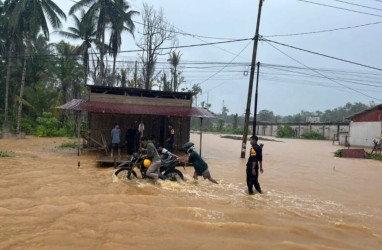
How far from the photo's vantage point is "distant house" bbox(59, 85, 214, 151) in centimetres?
1855

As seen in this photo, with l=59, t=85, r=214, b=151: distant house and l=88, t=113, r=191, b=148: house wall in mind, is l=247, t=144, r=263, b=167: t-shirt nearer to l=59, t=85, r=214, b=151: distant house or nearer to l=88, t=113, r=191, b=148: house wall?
l=59, t=85, r=214, b=151: distant house

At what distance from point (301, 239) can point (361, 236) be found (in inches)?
51.2

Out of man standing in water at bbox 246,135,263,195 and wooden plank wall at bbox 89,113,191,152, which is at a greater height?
wooden plank wall at bbox 89,113,191,152

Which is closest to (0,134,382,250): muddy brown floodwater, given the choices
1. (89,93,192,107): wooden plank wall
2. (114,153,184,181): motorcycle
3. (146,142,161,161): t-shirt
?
(114,153,184,181): motorcycle

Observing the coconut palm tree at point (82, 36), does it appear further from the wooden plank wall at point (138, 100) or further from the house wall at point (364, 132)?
the house wall at point (364, 132)

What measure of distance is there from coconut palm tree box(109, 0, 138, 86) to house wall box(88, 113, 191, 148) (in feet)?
44.3

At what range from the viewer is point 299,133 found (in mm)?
59250

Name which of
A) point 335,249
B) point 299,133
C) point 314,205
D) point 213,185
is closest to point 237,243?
point 335,249

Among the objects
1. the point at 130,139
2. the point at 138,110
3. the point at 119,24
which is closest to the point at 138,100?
the point at 138,110

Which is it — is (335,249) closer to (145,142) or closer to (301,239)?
(301,239)

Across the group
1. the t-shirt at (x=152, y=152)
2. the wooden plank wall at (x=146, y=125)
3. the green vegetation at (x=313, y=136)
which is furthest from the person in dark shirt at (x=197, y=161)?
the green vegetation at (x=313, y=136)

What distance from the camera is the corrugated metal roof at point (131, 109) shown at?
17.7 meters

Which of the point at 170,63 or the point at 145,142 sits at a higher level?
the point at 170,63

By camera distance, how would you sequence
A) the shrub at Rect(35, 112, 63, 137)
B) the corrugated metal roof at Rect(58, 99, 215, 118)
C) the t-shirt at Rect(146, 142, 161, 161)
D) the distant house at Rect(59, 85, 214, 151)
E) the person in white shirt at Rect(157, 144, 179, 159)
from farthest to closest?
the shrub at Rect(35, 112, 63, 137) < the distant house at Rect(59, 85, 214, 151) < the corrugated metal roof at Rect(58, 99, 215, 118) < the person in white shirt at Rect(157, 144, 179, 159) < the t-shirt at Rect(146, 142, 161, 161)
